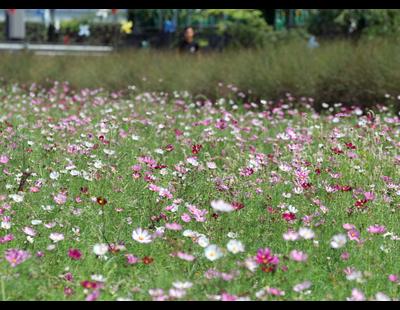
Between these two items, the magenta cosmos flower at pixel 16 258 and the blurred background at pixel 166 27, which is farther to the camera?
the blurred background at pixel 166 27

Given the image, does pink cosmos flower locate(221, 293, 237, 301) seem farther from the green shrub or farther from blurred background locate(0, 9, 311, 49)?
the green shrub

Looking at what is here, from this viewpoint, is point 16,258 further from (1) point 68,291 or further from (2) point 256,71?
(2) point 256,71

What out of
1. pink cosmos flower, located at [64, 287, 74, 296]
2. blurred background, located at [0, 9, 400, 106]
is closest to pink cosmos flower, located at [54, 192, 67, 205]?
pink cosmos flower, located at [64, 287, 74, 296]

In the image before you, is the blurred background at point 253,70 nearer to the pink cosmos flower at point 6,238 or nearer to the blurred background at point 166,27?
the pink cosmos flower at point 6,238

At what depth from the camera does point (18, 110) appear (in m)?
8.70

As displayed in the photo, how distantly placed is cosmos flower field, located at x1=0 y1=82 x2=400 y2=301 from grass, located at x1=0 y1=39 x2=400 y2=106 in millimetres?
3535

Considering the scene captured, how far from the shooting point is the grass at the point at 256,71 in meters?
9.70

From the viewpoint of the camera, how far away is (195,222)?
401cm

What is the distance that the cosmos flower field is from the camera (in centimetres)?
291

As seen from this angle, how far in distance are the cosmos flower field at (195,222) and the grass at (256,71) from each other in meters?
3.54

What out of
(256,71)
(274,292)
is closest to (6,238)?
(274,292)

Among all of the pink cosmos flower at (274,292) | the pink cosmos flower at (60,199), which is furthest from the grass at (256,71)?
the pink cosmos flower at (274,292)

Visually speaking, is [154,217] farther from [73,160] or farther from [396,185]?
[396,185]

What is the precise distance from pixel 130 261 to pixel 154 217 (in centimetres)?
81
